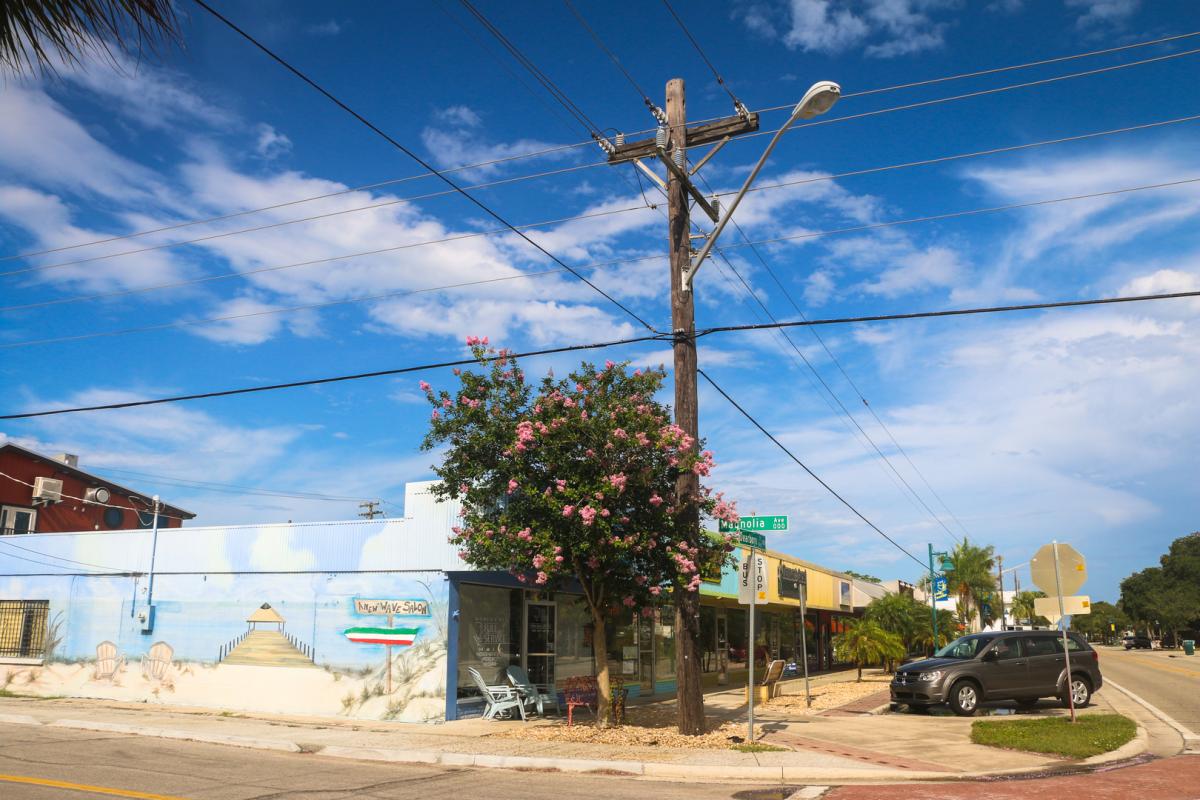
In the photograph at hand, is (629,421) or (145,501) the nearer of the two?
(629,421)

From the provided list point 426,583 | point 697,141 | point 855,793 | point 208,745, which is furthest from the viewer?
point 426,583

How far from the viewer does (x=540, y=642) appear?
2002 centimetres

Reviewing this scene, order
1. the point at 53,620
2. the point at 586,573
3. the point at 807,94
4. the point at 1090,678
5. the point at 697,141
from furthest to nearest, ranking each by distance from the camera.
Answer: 1. the point at 53,620
2. the point at 1090,678
3. the point at 697,141
4. the point at 586,573
5. the point at 807,94

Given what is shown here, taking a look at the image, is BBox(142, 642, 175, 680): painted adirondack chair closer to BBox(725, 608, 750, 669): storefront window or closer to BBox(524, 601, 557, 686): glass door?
BBox(524, 601, 557, 686): glass door

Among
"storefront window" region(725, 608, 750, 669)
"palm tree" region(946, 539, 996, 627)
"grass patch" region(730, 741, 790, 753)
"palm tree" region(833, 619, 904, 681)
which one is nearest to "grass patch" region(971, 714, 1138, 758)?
"grass patch" region(730, 741, 790, 753)

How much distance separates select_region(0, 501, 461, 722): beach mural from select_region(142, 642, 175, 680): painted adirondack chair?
26 millimetres

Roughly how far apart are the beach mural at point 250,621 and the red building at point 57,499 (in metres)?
10.4

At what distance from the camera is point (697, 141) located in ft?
54.0

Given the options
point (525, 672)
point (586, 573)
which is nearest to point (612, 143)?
point (586, 573)

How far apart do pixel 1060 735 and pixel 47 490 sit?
33859mm

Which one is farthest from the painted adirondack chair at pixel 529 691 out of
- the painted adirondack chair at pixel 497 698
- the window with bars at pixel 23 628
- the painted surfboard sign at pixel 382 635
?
the window with bars at pixel 23 628

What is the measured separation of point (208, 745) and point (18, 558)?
41.9 ft

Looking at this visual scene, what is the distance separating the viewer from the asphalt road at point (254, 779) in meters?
9.91

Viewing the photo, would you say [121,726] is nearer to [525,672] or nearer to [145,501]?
[525,672]
